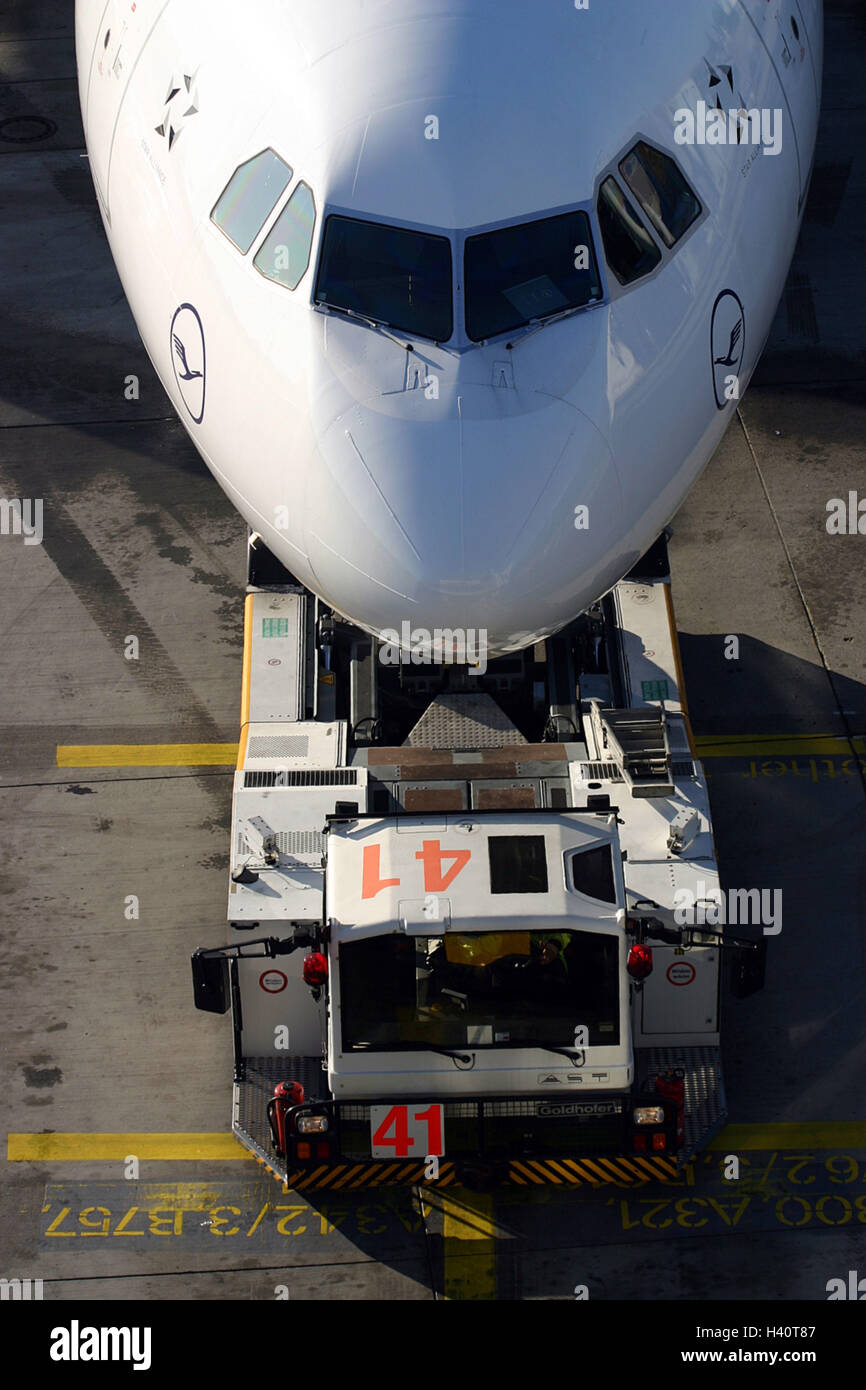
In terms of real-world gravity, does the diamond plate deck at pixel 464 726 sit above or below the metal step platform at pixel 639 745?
above

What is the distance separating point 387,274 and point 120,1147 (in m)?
5.92

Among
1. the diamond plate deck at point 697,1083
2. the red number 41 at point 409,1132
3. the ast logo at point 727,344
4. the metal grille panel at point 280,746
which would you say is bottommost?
the red number 41 at point 409,1132

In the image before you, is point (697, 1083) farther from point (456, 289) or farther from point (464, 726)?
point (456, 289)

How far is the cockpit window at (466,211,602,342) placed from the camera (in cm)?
910

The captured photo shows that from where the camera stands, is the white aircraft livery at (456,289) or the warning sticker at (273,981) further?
the warning sticker at (273,981)

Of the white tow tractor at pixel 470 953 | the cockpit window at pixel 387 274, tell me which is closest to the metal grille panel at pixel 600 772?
the white tow tractor at pixel 470 953

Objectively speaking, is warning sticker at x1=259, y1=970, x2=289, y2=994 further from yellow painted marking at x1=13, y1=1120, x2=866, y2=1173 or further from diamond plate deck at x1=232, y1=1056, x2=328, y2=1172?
yellow painted marking at x1=13, y1=1120, x2=866, y2=1173

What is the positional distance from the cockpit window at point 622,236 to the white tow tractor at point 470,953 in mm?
3381

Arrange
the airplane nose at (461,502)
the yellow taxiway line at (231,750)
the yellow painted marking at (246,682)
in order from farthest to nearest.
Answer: the yellow taxiway line at (231,750) < the yellow painted marking at (246,682) < the airplane nose at (461,502)

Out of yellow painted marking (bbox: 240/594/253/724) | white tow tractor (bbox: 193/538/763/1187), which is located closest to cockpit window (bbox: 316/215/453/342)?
white tow tractor (bbox: 193/538/763/1187)

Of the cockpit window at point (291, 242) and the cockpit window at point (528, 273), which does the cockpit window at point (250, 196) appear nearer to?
the cockpit window at point (291, 242)

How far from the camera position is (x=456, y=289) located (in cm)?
912

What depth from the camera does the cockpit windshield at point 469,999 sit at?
10.1 meters
